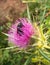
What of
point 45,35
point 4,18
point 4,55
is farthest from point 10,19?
point 45,35

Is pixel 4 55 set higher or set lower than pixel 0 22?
lower

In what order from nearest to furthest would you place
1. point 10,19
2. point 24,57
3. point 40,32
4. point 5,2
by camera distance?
point 40,32, point 24,57, point 10,19, point 5,2

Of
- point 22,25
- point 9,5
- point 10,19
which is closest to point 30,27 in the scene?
point 22,25

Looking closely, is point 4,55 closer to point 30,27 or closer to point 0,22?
point 0,22

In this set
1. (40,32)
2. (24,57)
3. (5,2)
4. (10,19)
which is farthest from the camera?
(5,2)

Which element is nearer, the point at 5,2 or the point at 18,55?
the point at 18,55

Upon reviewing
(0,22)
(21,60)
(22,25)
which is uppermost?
(0,22)

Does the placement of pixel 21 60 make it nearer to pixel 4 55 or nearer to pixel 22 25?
pixel 4 55
